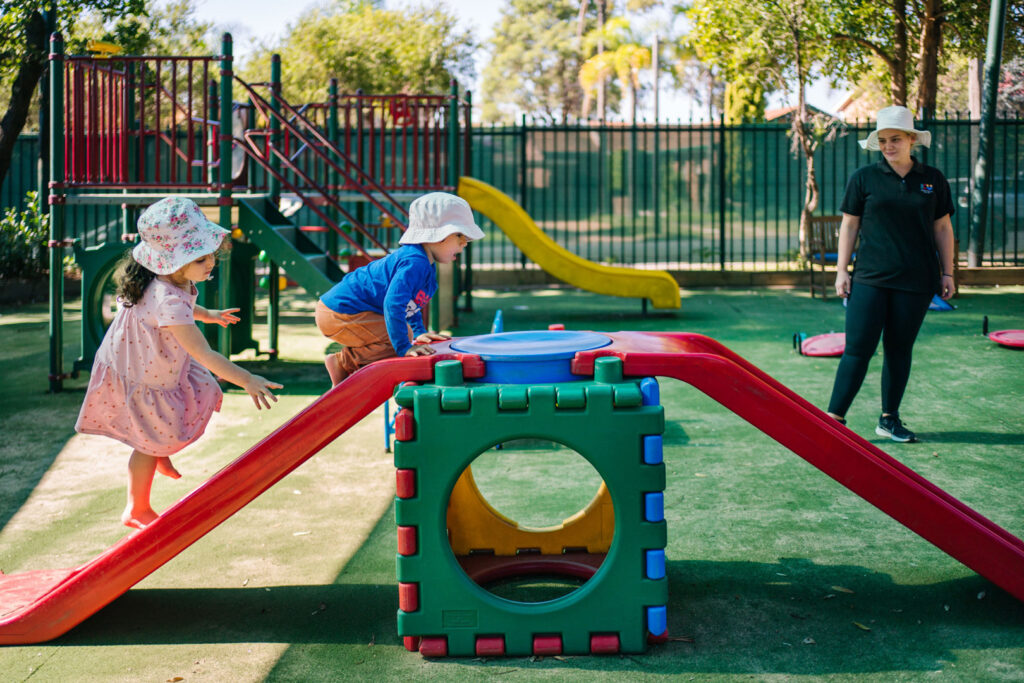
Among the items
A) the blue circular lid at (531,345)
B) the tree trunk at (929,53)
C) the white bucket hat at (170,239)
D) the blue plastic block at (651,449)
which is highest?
the tree trunk at (929,53)

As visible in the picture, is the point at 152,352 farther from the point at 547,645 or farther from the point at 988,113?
the point at 988,113

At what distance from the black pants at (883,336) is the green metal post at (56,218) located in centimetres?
570

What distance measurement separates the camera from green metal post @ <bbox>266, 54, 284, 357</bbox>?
9672mm

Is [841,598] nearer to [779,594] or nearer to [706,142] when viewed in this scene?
[779,594]

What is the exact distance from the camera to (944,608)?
366cm

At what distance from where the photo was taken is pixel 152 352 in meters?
4.13

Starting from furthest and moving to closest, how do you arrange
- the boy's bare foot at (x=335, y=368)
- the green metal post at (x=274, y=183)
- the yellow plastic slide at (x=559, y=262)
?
the yellow plastic slide at (x=559, y=262) → the green metal post at (x=274, y=183) → the boy's bare foot at (x=335, y=368)

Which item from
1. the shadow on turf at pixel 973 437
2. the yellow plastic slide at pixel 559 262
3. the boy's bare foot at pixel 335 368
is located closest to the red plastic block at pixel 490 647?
the boy's bare foot at pixel 335 368

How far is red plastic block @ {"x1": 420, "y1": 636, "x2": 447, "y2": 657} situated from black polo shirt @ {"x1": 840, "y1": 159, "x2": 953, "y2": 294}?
3.50 m

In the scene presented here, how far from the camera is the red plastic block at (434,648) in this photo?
Result: 3.36 m

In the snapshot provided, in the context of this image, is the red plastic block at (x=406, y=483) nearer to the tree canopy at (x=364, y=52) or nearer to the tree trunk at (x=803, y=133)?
the tree trunk at (x=803, y=133)

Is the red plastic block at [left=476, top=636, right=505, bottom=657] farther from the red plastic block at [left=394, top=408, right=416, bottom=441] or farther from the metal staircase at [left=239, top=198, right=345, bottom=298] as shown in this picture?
the metal staircase at [left=239, top=198, right=345, bottom=298]

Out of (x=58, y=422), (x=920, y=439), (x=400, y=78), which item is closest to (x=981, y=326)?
(x=920, y=439)

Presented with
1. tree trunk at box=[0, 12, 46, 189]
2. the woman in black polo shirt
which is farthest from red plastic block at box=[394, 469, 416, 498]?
tree trunk at box=[0, 12, 46, 189]
